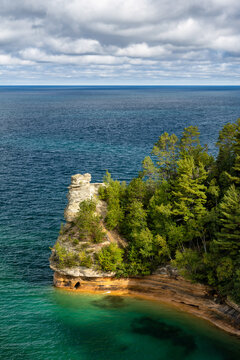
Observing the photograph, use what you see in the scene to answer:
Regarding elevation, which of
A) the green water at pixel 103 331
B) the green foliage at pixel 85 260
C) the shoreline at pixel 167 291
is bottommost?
the green water at pixel 103 331

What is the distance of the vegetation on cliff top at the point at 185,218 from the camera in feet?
149

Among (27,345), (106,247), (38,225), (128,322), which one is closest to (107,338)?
(128,322)

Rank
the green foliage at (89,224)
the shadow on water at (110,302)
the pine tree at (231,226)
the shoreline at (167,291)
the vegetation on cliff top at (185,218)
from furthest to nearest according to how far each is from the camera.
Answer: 1. the green foliage at (89,224)
2. the shadow on water at (110,302)
3. the shoreline at (167,291)
4. the vegetation on cliff top at (185,218)
5. the pine tree at (231,226)

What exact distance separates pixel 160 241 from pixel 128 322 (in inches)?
536

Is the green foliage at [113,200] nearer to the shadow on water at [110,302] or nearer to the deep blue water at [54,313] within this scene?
the shadow on water at [110,302]

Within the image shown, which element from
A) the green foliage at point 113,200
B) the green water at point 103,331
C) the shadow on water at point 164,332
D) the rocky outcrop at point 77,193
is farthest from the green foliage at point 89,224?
the shadow on water at point 164,332

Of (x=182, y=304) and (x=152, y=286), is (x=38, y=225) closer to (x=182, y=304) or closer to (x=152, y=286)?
(x=152, y=286)

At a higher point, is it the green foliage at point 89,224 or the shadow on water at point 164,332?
the green foliage at point 89,224

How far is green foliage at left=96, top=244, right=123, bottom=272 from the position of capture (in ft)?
173

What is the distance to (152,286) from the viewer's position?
5281cm

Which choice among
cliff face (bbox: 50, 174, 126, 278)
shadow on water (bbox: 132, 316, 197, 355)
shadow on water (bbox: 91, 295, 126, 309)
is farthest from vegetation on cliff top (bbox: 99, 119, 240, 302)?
shadow on water (bbox: 132, 316, 197, 355)

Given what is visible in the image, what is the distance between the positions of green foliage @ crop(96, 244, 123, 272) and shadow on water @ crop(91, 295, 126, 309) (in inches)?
181

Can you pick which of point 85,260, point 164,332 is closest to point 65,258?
point 85,260

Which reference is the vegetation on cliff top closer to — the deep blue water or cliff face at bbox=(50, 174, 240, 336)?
cliff face at bbox=(50, 174, 240, 336)
